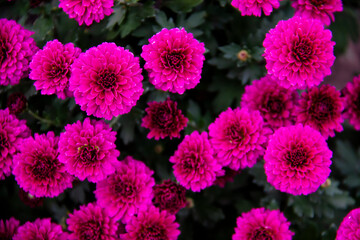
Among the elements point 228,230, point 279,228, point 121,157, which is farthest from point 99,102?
point 228,230

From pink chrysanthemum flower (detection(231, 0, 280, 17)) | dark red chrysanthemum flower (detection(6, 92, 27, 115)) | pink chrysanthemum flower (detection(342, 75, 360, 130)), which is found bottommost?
pink chrysanthemum flower (detection(342, 75, 360, 130))

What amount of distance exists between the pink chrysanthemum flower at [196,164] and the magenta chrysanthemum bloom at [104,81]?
0.35 metres

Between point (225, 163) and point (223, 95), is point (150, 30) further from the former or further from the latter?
point (225, 163)

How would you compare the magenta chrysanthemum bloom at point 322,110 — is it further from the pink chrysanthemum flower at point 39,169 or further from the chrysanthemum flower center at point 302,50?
the pink chrysanthemum flower at point 39,169

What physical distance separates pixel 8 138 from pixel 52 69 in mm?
398

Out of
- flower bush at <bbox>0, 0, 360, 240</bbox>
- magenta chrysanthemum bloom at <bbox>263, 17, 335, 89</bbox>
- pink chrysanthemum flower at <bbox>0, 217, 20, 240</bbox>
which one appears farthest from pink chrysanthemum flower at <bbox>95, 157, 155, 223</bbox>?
magenta chrysanthemum bloom at <bbox>263, 17, 335, 89</bbox>

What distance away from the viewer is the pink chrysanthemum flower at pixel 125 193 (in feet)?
Result: 5.26

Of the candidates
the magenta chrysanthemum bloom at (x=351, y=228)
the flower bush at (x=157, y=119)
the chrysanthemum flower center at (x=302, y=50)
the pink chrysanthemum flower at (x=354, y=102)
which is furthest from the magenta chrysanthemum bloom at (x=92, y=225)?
the pink chrysanthemum flower at (x=354, y=102)

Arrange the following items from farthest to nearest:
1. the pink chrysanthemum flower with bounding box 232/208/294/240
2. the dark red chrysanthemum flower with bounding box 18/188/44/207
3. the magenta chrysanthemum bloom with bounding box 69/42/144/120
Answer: the dark red chrysanthemum flower with bounding box 18/188/44/207, the pink chrysanthemum flower with bounding box 232/208/294/240, the magenta chrysanthemum bloom with bounding box 69/42/144/120

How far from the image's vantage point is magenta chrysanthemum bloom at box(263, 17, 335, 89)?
151 centimetres

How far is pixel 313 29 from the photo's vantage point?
1.53 m

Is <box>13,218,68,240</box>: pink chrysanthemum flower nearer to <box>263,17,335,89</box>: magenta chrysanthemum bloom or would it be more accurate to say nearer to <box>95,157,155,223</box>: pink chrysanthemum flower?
<box>95,157,155,223</box>: pink chrysanthemum flower

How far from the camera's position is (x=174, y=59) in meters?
1.48

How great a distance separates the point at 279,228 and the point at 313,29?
911 mm
